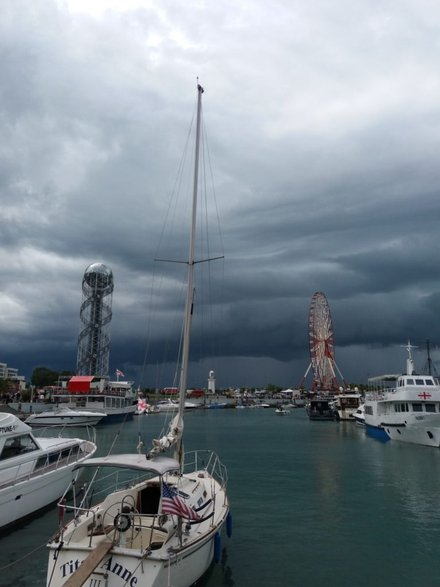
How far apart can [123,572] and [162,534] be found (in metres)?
2.90

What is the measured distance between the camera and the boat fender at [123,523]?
1295cm

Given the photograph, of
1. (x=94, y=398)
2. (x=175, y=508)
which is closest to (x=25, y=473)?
(x=175, y=508)

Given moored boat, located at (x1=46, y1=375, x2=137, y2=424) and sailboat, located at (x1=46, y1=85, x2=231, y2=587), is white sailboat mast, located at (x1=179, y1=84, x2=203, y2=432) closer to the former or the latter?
sailboat, located at (x1=46, y1=85, x2=231, y2=587)

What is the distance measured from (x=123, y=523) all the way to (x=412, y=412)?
5360 cm

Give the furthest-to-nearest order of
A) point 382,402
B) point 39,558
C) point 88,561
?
1. point 382,402
2. point 39,558
3. point 88,561

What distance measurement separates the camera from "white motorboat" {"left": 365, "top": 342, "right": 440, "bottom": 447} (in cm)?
5644

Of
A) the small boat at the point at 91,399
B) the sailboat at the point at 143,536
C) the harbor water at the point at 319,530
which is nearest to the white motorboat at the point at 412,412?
the harbor water at the point at 319,530

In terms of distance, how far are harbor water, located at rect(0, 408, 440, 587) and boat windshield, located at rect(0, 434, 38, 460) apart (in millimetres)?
3425

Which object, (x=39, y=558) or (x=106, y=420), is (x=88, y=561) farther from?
(x=106, y=420)

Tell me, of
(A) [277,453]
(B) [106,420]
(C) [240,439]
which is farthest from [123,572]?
(B) [106,420]

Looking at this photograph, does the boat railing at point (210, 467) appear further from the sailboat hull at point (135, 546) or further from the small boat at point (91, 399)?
the small boat at point (91, 399)

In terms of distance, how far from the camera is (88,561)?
11516 mm

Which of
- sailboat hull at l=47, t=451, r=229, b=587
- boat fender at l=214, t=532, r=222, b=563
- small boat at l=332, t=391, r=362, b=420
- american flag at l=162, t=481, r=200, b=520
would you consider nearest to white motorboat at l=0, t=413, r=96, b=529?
sailboat hull at l=47, t=451, r=229, b=587

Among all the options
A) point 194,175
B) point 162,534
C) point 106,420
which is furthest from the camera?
point 106,420
